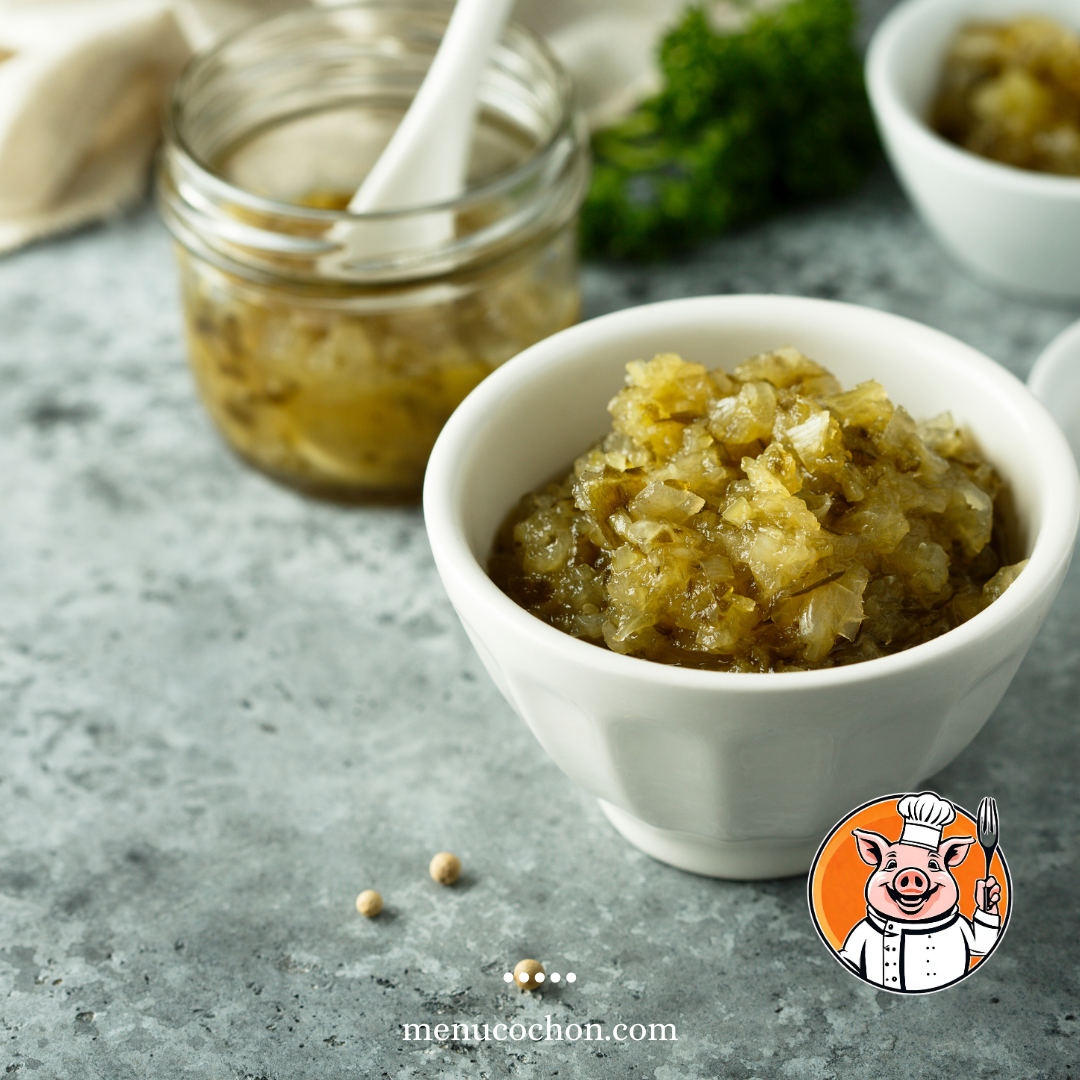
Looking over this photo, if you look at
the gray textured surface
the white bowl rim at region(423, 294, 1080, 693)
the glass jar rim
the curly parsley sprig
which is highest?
the glass jar rim

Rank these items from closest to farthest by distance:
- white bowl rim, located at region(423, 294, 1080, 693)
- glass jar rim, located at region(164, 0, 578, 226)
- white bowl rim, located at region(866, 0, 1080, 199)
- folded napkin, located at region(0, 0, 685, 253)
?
white bowl rim, located at region(423, 294, 1080, 693) < glass jar rim, located at region(164, 0, 578, 226) < white bowl rim, located at region(866, 0, 1080, 199) < folded napkin, located at region(0, 0, 685, 253)

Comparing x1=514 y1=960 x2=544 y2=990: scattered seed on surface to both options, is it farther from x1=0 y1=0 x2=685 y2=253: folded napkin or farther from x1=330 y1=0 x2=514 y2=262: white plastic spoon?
x1=0 y1=0 x2=685 y2=253: folded napkin

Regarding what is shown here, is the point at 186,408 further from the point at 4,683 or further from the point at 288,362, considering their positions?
the point at 4,683

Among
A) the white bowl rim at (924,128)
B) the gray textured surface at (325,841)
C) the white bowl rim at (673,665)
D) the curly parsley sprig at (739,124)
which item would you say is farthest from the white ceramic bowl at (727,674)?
the curly parsley sprig at (739,124)

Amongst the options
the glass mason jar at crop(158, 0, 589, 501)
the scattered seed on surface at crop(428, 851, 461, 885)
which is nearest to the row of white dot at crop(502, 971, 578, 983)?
the scattered seed on surface at crop(428, 851, 461, 885)

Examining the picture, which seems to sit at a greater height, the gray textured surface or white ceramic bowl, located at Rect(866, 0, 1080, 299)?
white ceramic bowl, located at Rect(866, 0, 1080, 299)

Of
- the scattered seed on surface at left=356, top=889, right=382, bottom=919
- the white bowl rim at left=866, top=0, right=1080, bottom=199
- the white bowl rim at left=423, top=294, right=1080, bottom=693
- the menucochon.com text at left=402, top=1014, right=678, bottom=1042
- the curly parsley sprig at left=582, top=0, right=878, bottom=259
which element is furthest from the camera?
the curly parsley sprig at left=582, top=0, right=878, bottom=259

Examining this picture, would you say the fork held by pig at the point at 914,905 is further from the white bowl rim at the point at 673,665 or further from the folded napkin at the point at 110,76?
the folded napkin at the point at 110,76
